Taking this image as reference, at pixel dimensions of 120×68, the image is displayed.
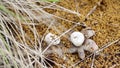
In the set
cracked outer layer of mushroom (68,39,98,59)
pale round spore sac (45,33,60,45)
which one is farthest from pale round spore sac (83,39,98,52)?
pale round spore sac (45,33,60,45)

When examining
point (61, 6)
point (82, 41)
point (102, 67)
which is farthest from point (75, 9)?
point (102, 67)

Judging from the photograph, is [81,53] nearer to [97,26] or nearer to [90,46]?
[90,46]

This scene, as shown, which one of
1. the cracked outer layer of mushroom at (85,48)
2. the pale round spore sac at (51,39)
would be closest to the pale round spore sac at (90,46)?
the cracked outer layer of mushroom at (85,48)

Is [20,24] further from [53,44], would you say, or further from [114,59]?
[114,59]

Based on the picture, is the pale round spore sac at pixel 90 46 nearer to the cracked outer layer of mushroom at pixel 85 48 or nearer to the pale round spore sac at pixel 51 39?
the cracked outer layer of mushroom at pixel 85 48

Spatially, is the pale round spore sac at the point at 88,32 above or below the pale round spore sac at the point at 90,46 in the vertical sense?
above

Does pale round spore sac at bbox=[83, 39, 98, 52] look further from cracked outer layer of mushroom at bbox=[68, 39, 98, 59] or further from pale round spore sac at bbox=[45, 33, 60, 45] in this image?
pale round spore sac at bbox=[45, 33, 60, 45]
